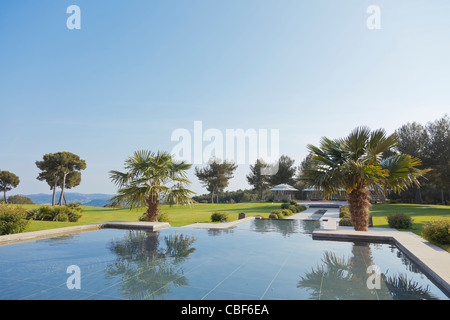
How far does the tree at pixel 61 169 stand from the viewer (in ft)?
133

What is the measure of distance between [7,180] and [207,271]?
55.8 meters

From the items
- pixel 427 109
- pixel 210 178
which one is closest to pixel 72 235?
pixel 427 109

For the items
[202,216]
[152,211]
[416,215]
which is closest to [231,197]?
[202,216]

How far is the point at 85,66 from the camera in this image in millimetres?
17641

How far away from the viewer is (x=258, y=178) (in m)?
53.7

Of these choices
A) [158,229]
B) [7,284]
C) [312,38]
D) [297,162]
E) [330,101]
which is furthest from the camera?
[297,162]

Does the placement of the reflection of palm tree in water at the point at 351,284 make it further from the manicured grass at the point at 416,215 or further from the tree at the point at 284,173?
the tree at the point at 284,173

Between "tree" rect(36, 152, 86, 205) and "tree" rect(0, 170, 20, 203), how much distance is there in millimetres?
8249

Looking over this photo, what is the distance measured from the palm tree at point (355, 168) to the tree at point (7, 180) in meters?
54.9

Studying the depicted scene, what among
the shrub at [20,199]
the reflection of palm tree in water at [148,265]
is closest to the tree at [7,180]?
the shrub at [20,199]

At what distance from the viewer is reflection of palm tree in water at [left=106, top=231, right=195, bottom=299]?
461 cm

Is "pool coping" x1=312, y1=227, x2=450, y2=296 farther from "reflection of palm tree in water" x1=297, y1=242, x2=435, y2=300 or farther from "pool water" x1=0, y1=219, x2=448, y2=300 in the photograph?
"reflection of palm tree in water" x1=297, y1=242, x2=435, y2=300

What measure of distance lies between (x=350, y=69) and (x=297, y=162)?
136 feet
